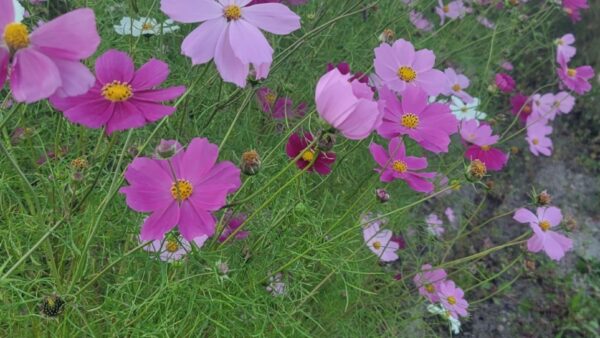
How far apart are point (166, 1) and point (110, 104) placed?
0.43 ft

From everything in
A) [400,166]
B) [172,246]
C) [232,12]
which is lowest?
[400,166]

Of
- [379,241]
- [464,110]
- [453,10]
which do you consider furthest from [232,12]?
[453,10]

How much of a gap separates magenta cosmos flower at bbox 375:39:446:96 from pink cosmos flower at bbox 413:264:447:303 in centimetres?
44

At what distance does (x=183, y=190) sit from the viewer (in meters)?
0.65

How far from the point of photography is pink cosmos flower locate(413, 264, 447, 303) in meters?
1.28

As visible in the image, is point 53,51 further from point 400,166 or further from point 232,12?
point 400,166

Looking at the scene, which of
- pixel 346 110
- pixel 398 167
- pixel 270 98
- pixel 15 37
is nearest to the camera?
pixel 15 37

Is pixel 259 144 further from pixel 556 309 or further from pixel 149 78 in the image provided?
pixel 556 309

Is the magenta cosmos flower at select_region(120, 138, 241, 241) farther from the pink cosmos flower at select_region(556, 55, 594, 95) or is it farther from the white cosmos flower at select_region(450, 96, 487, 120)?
the pink cosmos flower at select_region(556, 55, 594, 95)

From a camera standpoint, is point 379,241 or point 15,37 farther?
point 379,241

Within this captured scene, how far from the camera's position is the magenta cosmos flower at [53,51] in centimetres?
49

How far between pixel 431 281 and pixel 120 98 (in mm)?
900

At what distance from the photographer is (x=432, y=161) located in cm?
178

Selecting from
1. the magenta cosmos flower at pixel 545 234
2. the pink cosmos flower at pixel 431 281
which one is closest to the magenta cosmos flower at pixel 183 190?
the magenta cosmos flower at pixel 545 234
